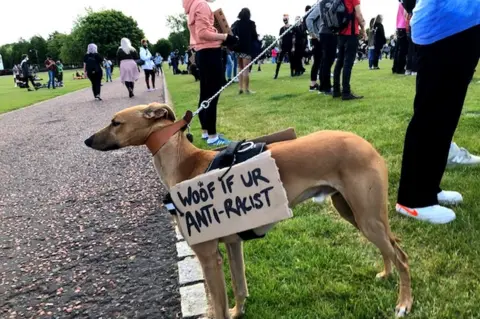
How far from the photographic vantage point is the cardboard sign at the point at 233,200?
2.51m

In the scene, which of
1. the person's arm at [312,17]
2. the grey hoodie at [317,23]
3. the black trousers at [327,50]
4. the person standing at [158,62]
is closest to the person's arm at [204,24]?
the grey hoodie at [317,23]

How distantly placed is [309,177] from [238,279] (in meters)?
0.84

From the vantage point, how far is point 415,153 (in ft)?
12.0

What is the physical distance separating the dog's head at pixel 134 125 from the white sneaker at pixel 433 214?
2.23 m

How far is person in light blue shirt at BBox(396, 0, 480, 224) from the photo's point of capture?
10.9 ft

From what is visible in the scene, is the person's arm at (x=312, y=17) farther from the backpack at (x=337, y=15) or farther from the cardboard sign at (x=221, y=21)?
the cardboard sign at (x=221, y=21)

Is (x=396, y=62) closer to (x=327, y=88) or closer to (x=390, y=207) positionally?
(x=327, y=88)

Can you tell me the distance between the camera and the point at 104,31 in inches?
3767

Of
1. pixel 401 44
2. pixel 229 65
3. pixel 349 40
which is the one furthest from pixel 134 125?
pixel 229 65

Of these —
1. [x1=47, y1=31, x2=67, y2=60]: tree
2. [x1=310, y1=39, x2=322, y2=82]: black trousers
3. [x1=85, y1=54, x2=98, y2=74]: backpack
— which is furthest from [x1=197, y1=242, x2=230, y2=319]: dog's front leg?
[x1=47, y1=31, x2=67, y2=60]: tree

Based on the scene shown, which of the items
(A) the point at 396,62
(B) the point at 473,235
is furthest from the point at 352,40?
(A) the point at 396,62

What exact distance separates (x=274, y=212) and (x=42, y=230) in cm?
317

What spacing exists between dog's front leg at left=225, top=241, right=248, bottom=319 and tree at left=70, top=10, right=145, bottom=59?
317ft

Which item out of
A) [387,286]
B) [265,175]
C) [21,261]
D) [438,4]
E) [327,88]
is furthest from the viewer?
[327,88]
